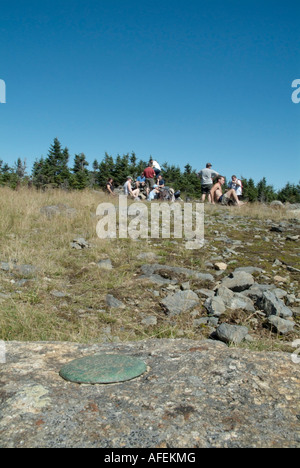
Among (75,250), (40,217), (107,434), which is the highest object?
(40,217)

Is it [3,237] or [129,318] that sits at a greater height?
[3,237]

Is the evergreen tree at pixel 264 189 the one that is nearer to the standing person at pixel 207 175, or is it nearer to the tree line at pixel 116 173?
the tree line at pixel 116 173

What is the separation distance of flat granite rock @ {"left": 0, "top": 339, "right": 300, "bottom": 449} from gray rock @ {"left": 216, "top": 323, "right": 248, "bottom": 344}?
541 millimetres

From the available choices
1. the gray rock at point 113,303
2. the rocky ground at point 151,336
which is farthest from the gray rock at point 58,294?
the gray rock at point 113,303

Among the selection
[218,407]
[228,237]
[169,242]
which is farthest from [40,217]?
[218,407]

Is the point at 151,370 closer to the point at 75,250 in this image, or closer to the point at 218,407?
the point at 218,407

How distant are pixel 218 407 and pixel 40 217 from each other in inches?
273

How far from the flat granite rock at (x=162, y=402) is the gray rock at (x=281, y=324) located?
Answer: 986mm

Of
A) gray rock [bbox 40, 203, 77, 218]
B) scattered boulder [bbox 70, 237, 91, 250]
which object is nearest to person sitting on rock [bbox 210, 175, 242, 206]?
gray rock [bbox 40, 203, 77, 218]

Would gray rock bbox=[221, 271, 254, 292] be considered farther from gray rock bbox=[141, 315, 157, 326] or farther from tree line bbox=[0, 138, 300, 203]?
tree line bbox=[0, 138, 300, 203]

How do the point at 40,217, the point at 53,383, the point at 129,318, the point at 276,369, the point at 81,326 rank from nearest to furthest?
the point at 53,383 → the point at 276,369 → the point at 81,326 → the point at 129,318 → the point at 40,217

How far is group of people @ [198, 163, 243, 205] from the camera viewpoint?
47.0 ft

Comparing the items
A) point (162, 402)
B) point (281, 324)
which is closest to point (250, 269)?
point (281, 324)

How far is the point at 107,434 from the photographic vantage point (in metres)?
1.93
